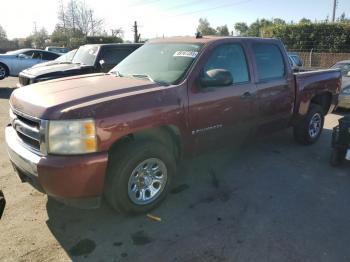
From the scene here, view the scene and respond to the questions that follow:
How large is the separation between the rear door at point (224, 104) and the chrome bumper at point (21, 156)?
1.71 metres

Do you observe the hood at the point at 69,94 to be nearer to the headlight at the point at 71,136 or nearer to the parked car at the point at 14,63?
the headlight at the point at 71,136

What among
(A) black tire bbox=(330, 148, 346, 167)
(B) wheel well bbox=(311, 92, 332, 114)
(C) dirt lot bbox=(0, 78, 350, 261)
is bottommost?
(C) dirt lot bbox=(0, 78, 350, 261)

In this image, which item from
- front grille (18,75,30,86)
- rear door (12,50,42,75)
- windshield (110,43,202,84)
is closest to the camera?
windshield (110,43,202,84)

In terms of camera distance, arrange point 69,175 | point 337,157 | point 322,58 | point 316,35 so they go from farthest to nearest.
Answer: point 316,35, point 322,58, point 337,157, point 69,175

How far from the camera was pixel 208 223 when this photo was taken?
3648 millimetres

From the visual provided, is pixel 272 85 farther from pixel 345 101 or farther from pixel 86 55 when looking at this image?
pixel 86 55

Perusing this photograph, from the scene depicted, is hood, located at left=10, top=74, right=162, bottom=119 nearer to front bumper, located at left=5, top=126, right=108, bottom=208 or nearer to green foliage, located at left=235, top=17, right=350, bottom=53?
front bumper, located at left=5, top=126, right=108, bottom=208

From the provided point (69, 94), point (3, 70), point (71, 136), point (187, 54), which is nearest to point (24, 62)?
point (3, 70)

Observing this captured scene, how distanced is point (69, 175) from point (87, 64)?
6.93 meters

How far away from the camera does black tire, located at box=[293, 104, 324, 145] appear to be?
6047 mm

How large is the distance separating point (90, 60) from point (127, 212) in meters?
6.75

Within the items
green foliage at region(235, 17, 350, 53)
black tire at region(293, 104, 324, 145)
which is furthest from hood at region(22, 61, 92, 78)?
green foliage at region(235, 17, 350, 53)

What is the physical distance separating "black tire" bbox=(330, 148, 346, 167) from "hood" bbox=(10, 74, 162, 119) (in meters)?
3.01

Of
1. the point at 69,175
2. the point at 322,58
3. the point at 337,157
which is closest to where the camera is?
the point at 69,175
